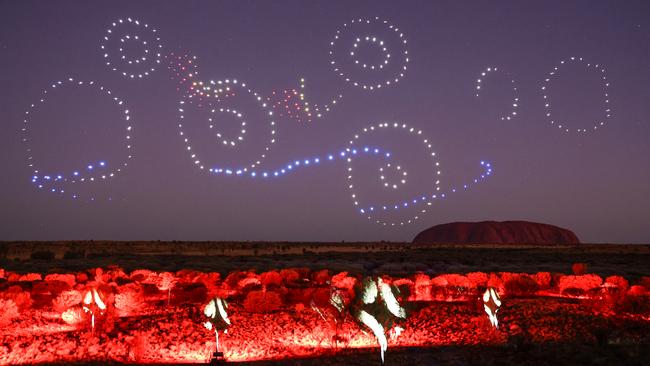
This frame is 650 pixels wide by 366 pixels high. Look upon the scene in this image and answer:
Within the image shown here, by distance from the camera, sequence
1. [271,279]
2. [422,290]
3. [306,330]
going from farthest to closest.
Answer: [271,279] → [422,290] → [306,330]

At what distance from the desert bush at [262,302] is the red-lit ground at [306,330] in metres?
0.03

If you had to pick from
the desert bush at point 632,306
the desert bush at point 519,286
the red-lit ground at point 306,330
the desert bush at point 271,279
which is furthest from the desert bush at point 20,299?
the desert bush at point 632,306

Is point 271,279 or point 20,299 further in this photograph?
point 271,279

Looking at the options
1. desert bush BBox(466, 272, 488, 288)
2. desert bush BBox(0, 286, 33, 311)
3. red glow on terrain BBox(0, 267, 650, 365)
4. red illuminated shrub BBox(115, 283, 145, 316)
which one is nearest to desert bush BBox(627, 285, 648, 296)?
red glow on terrain BBox(0, 267, 650, 365)

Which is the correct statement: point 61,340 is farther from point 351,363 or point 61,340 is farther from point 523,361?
point 523,361

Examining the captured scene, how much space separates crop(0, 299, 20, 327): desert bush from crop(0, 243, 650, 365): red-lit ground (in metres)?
0.02

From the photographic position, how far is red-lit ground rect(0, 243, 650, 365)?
1218cm

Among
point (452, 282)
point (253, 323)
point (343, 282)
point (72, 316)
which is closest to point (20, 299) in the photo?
point (72, 316)

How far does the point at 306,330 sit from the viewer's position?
14641mm

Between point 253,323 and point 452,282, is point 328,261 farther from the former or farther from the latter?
point 253,323

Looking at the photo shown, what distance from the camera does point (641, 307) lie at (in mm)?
16750

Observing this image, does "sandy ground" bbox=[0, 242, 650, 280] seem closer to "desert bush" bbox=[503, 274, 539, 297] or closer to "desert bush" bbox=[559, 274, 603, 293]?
"desert bush" bbox=[503, 274, 539, 297]

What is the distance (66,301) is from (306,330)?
7.32 meters

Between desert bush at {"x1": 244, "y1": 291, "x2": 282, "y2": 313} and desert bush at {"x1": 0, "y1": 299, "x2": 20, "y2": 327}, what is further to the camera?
desert bush at {"x1": 244, "y1": 291, "x2": 282, "y2": 313}
